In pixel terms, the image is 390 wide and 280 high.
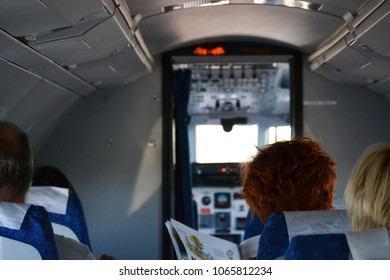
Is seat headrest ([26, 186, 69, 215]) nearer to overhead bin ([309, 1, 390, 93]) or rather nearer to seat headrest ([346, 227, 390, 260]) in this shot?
overhead bin ([309, 1, 390, 93])

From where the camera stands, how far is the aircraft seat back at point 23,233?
7.08 ft

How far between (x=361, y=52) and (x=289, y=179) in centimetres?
223

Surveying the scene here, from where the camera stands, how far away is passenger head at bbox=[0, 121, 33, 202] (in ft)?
7.81

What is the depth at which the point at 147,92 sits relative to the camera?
19.9ft

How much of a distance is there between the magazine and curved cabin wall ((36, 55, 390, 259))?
3.20 metres

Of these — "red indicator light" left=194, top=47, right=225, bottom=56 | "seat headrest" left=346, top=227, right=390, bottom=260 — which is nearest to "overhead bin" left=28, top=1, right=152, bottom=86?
"red indicator light" left=194, top=47, right=225, bottom=56

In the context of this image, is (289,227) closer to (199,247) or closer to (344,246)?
(344,246)

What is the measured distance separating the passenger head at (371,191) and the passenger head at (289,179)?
729 millimetres

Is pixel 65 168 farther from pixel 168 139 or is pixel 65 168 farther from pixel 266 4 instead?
pixel 266 4

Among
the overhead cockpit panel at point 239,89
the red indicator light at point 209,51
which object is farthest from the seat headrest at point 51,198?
the overhead cockpit panel at point 239,89

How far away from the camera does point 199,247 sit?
8.66ft

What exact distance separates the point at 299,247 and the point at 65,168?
15.6ft

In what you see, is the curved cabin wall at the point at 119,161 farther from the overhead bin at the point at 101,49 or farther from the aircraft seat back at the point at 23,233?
the aircraft seat back at the point at 23,233

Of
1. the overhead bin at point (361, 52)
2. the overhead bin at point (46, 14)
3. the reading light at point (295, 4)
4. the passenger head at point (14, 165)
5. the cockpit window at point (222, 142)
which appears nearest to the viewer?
the passenger head at point (14, 165)
